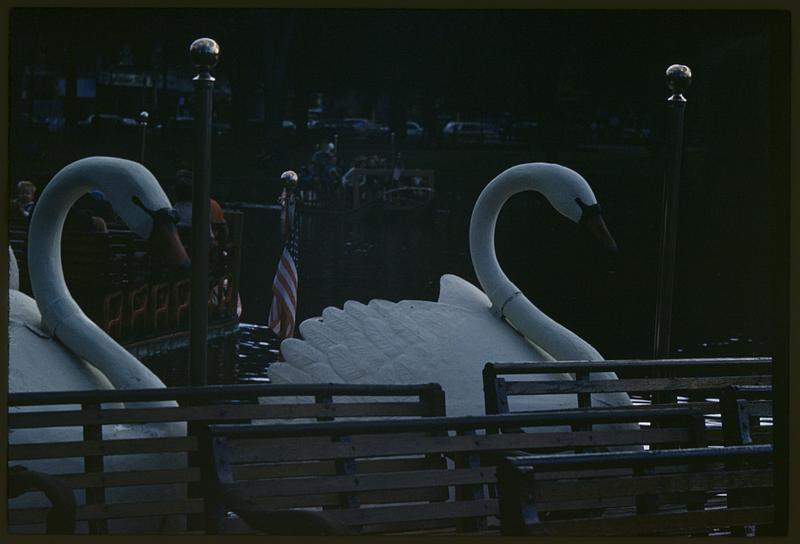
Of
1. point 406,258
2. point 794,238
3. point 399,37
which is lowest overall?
point 406,258

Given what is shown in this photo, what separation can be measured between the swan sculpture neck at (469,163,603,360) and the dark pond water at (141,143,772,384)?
→ 2568 millimetres

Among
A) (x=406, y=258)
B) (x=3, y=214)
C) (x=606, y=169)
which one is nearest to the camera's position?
(x=3, y=214)

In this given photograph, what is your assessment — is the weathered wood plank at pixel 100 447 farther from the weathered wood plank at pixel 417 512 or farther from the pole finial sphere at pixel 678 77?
the pole finial sphere at pixel 678 77

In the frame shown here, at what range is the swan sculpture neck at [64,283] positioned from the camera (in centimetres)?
573

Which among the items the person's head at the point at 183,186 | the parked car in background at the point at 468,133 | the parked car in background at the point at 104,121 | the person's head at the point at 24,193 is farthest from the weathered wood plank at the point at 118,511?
the parked car in background at the point at 468,133

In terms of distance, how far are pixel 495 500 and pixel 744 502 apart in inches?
31.6

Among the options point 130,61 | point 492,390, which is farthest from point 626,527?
point 130,61

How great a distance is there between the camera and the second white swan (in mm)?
6367

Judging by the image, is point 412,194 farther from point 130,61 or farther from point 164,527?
point 164,527

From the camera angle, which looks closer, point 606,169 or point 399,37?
point 399,37

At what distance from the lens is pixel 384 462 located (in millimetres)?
5039

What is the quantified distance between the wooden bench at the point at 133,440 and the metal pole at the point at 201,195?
52cm

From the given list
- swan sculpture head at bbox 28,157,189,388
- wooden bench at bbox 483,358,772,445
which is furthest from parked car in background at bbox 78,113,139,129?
wooden bench at bbox 483,358,772,445

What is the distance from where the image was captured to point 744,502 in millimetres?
4777
